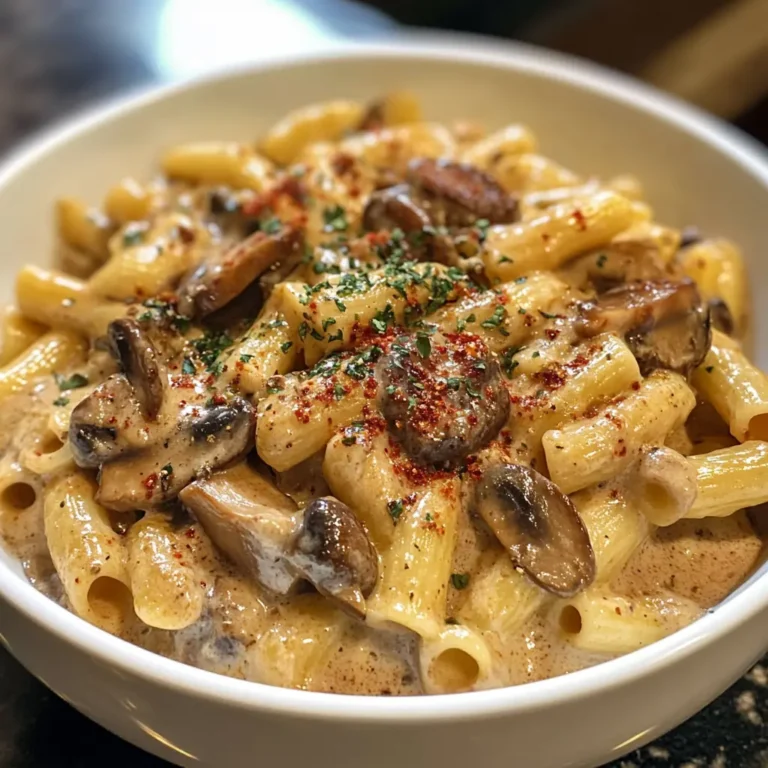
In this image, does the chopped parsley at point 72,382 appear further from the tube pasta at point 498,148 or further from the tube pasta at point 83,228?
the tube pasta at point 498,148

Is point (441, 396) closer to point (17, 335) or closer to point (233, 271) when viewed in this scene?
point (233, 271)

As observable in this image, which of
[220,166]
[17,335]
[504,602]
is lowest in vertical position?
[17,335]

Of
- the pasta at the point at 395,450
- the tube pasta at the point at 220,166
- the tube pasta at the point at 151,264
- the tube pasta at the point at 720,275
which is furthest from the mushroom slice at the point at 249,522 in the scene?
the tube pasta at the point at 720,275

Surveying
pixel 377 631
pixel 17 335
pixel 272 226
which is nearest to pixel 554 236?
pixel 272 226

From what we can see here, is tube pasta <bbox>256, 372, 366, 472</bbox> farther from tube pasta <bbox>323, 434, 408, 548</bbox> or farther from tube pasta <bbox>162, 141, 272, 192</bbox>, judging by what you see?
tube pasta <bbox>162, 141, 272, 192</bbox>

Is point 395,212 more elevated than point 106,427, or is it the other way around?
point 395,212

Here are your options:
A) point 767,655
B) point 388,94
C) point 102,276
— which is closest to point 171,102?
point 388,94
